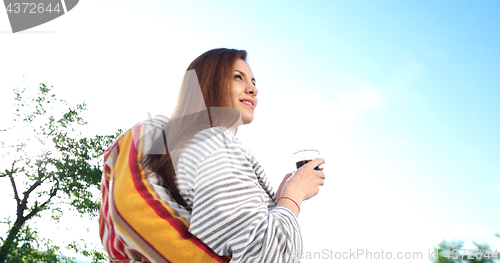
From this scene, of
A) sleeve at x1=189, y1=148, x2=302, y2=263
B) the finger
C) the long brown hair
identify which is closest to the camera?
sleeve at x1=189, y1=148, x2=302, y2=263

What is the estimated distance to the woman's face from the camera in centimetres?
202

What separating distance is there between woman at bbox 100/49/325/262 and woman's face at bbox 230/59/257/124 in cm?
20

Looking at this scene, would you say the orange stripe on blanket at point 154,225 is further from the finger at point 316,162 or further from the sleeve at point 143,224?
the finger at point 316,162

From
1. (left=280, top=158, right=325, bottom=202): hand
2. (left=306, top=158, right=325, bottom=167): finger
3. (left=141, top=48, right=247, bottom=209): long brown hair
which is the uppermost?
(left=141, top=48, right=247, bottom=209): long brown hair

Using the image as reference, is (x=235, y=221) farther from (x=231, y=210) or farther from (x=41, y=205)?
(x=41, y=205)

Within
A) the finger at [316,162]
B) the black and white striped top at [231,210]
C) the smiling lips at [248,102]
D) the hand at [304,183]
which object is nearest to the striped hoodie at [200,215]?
the black and white striped top at [231,210]

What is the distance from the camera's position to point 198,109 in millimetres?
1824

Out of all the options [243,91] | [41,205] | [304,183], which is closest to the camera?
[304,183]

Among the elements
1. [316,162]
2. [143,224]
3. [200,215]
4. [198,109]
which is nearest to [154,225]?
[143,224]

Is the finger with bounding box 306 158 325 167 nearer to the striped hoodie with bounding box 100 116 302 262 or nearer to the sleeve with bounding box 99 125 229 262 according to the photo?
the striped hoodie with bounding box 100 116 302 262

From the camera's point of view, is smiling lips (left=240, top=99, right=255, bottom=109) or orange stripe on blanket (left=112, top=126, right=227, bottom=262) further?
smiling lips (left=240, top=99, right=255, bottom=109)

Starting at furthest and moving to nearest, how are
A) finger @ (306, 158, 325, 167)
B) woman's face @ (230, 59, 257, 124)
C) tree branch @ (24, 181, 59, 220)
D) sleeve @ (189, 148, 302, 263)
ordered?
1. tree branch @ (24, 181, 59, 220)
2. woman's face @ (230, 59, 257, 124)
3. finger @ (306, 158, 325, 167)
4. sleeve @ (189, 148, 302, 263)

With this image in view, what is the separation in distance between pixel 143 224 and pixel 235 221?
14.5 inches

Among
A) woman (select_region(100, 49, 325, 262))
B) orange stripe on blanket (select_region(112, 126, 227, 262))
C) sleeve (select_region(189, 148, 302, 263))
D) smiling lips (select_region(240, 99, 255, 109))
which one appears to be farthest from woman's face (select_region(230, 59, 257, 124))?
orange stripe on blanket (select_region(112, 126, 227, 262))
